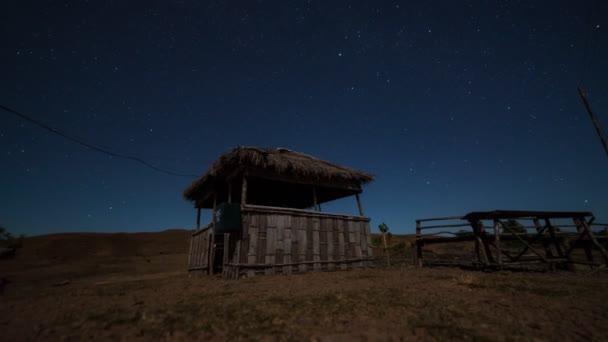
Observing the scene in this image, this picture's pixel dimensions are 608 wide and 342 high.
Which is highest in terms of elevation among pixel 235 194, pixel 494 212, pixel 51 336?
pixel 235 194

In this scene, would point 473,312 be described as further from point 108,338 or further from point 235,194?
point 235,194

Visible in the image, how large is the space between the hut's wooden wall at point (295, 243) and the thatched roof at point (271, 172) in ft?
4.91

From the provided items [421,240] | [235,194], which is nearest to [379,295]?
[421,240]

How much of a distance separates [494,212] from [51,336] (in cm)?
1098

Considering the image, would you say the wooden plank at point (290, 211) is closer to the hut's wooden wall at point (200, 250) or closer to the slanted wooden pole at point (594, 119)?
the hut's wooden wall at point (200, 250)

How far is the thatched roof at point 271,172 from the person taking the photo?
9539 millimetres

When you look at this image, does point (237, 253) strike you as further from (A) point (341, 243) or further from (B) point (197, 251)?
(B) point (197, 251)

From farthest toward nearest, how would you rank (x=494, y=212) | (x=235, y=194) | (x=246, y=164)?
(x=235, y=194), (x=246, y=164), (x=494, y=212)

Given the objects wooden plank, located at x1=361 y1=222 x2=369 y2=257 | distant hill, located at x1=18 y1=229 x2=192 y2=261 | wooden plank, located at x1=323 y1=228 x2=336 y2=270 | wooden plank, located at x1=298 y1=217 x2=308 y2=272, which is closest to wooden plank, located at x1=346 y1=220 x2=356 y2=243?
wooden plank, located at x1=361 y1=222 x2=369 y2=257

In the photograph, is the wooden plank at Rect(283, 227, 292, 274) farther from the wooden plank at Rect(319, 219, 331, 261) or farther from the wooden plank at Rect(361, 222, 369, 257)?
the wooden plank at Rect(361, 222, 369, 257)

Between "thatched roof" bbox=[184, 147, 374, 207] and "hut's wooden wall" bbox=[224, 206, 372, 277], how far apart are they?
4.91 feet

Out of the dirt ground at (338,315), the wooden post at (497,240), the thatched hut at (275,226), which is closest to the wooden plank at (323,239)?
the thatched hut at (275,226)

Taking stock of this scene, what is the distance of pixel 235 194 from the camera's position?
14539 mm

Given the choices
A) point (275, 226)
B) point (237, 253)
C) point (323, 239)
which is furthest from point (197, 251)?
point (323, 239)
